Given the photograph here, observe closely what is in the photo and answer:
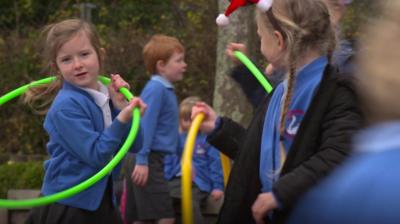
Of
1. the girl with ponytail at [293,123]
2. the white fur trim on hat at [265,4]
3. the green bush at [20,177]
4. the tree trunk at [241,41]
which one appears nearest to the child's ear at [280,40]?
the girl with ponytail at [293,123]

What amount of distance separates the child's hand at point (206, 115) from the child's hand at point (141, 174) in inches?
85.9

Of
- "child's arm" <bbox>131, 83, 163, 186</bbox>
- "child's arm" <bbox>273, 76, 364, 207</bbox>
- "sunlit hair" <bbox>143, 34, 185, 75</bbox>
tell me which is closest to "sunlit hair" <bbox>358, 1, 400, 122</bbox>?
"child's arm" <bbox>273, 76, 364, 207</bbox>

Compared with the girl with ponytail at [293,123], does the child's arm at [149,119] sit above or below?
below

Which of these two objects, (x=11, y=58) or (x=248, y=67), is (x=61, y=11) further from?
(x=248, y=67)

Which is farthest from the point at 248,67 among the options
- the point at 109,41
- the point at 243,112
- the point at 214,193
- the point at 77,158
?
the point at 109,41

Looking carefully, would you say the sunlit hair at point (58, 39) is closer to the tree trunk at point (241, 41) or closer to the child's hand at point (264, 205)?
the child's hand at point (264, 205)

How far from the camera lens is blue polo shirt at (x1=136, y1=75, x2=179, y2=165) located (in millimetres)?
6152

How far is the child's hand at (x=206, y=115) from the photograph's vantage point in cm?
384

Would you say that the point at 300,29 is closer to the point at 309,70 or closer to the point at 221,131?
the point at 309,70

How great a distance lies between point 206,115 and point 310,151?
0.78m

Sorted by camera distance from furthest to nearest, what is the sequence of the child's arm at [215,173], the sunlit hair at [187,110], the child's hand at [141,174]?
1. the sunlit hair at [187,110]
2. the child's arm at [215,173]
3. the child's hand at [141,174]

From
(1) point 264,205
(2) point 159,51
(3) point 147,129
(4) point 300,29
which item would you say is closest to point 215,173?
(3) point 147,129

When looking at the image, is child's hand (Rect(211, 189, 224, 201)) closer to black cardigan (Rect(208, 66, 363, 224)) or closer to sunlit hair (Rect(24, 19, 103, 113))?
sunlit hair (Rect(24, 19, 103, 113))

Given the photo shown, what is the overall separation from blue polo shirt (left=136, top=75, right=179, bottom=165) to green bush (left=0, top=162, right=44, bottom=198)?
2.04 m
